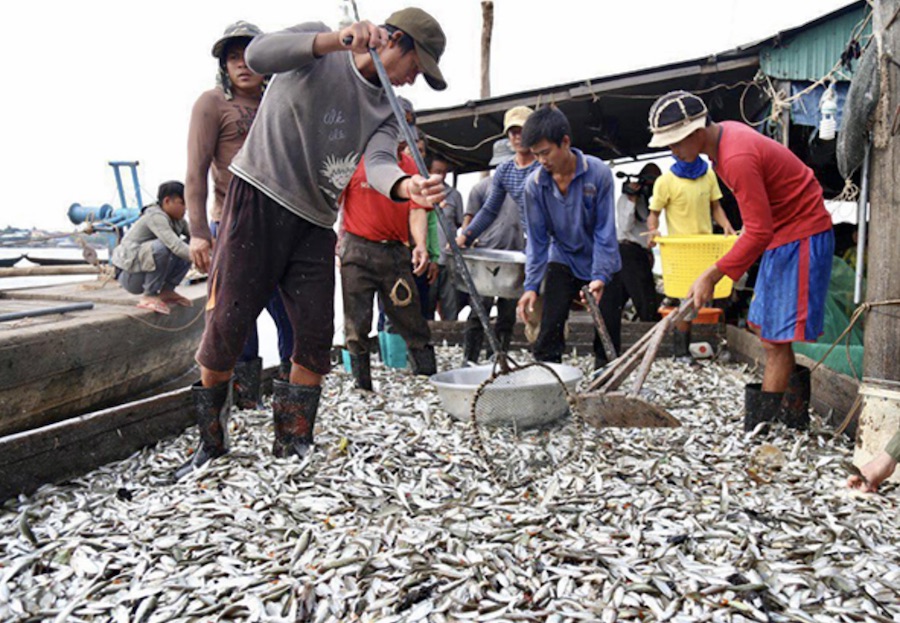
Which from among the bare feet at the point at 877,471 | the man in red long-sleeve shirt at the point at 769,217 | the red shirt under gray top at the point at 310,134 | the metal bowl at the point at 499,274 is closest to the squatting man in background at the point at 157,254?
the metal bowl at the point at 499,274

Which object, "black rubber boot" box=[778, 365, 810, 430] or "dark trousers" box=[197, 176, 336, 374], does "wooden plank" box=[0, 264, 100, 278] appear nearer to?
"dark trousers" box=[197, 176, 336, 374]

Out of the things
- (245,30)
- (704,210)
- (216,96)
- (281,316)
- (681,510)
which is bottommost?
(681,510)

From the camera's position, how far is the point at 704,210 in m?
6.58

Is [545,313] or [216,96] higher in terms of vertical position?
[216,96]

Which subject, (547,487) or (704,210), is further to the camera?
(704,210)

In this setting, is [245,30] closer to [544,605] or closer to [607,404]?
[607,404]

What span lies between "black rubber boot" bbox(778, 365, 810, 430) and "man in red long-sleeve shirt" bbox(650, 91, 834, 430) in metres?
0.31

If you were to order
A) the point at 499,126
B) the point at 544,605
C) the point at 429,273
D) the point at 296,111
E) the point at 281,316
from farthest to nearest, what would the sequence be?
the point at 499,126 < the point at 429,273 < the point at 281,316 < the point at 296,111 < the point at 544,605

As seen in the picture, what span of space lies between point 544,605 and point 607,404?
4.27ft

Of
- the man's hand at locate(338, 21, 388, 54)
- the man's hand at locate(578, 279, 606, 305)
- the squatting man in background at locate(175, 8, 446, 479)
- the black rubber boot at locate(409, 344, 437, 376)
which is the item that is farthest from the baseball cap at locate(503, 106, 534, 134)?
the man's hand at locate(338, 21, 388, 54)

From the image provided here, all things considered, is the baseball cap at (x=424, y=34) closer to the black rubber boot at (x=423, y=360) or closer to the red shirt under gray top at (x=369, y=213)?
the red shirt under gray top at (x=369, y=213)

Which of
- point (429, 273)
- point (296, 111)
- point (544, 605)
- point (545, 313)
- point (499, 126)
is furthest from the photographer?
point (499, 126)

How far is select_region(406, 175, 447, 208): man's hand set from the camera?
2799mm

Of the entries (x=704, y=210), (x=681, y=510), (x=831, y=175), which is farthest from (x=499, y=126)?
(x=681, y=510)
